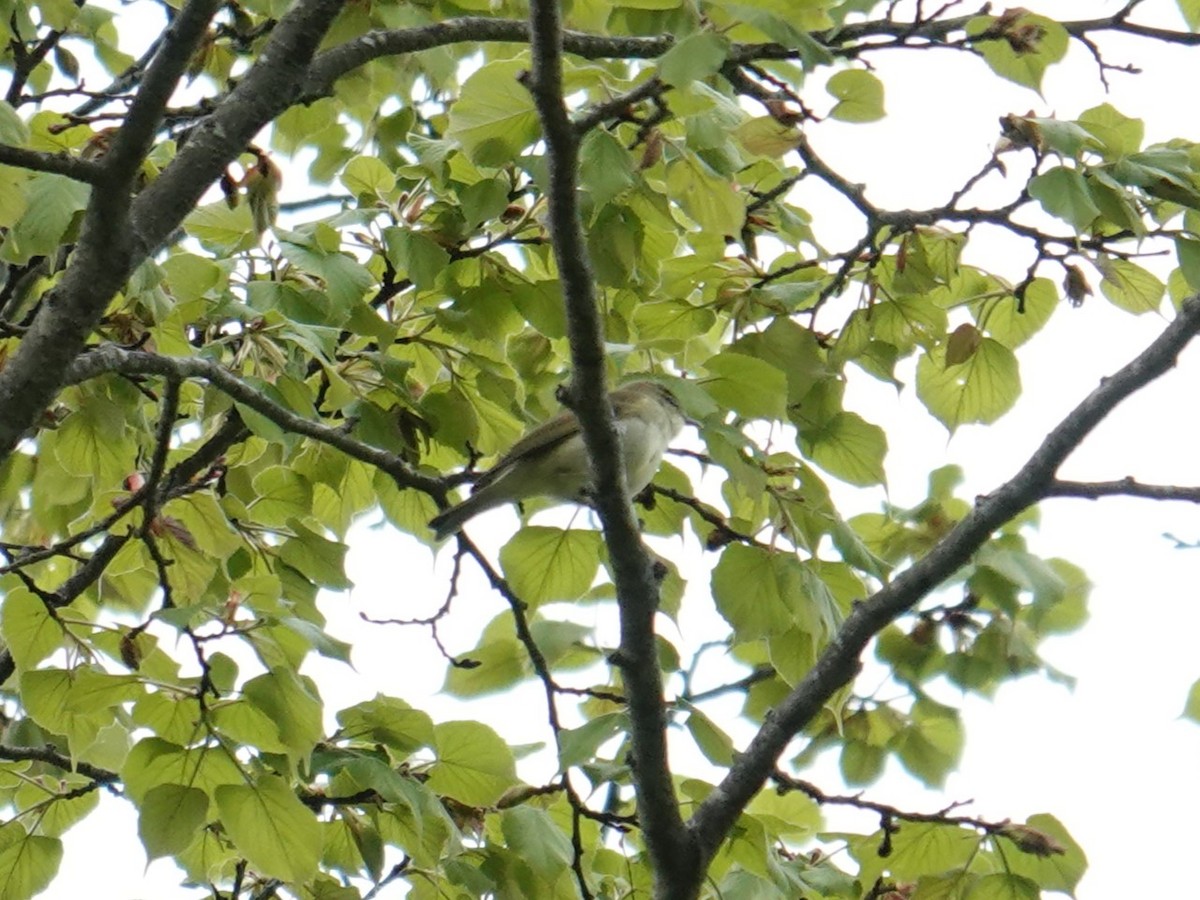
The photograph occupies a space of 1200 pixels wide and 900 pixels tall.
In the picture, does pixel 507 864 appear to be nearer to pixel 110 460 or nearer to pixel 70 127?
pixel 110 460

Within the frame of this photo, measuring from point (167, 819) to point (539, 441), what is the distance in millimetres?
1861

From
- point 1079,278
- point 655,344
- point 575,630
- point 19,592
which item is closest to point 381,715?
point 575,630

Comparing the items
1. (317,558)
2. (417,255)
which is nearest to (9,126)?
(417,255)

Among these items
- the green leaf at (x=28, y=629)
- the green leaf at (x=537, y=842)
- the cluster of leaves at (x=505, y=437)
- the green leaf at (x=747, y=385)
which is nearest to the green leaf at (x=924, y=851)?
the cluster of leaves at (x=505, y=437)

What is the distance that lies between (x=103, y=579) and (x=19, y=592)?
826mm

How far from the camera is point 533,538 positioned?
3262 mm

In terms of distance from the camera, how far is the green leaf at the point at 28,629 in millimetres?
2916

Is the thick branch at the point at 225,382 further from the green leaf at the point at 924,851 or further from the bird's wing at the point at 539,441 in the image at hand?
the green leaf at the point at 924,851

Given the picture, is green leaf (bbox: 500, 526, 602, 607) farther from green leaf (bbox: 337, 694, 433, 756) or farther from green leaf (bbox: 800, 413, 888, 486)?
green leaf (bbox: 800, 413, 888, 486)

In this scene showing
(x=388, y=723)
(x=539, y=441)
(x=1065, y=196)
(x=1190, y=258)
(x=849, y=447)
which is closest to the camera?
(x=1065, y=196)

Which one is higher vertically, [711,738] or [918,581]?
[918,581]

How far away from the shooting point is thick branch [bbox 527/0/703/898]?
92.4 inches

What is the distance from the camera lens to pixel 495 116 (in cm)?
273

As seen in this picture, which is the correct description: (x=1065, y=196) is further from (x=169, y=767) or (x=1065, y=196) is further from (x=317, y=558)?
(x=169, y=767)
